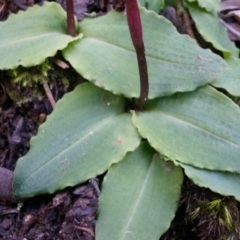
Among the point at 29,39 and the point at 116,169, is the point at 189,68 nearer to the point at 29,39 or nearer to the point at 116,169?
the point at 116,169

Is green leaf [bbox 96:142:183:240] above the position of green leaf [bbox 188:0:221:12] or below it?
below

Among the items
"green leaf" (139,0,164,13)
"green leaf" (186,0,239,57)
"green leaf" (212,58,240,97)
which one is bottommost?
"green leaf" (212,58,240,97)

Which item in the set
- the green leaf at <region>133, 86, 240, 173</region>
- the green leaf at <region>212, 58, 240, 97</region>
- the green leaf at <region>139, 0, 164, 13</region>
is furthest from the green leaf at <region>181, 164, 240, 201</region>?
the green leaf at <region>139, 0, 164, 13</region>

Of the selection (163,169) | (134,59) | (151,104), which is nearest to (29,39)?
(134,59)

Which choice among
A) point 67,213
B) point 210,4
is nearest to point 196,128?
point 67,213

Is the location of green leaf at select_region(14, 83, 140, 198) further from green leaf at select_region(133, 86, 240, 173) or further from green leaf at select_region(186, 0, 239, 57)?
green leaf at select_region(186, 0, 239, 57)
